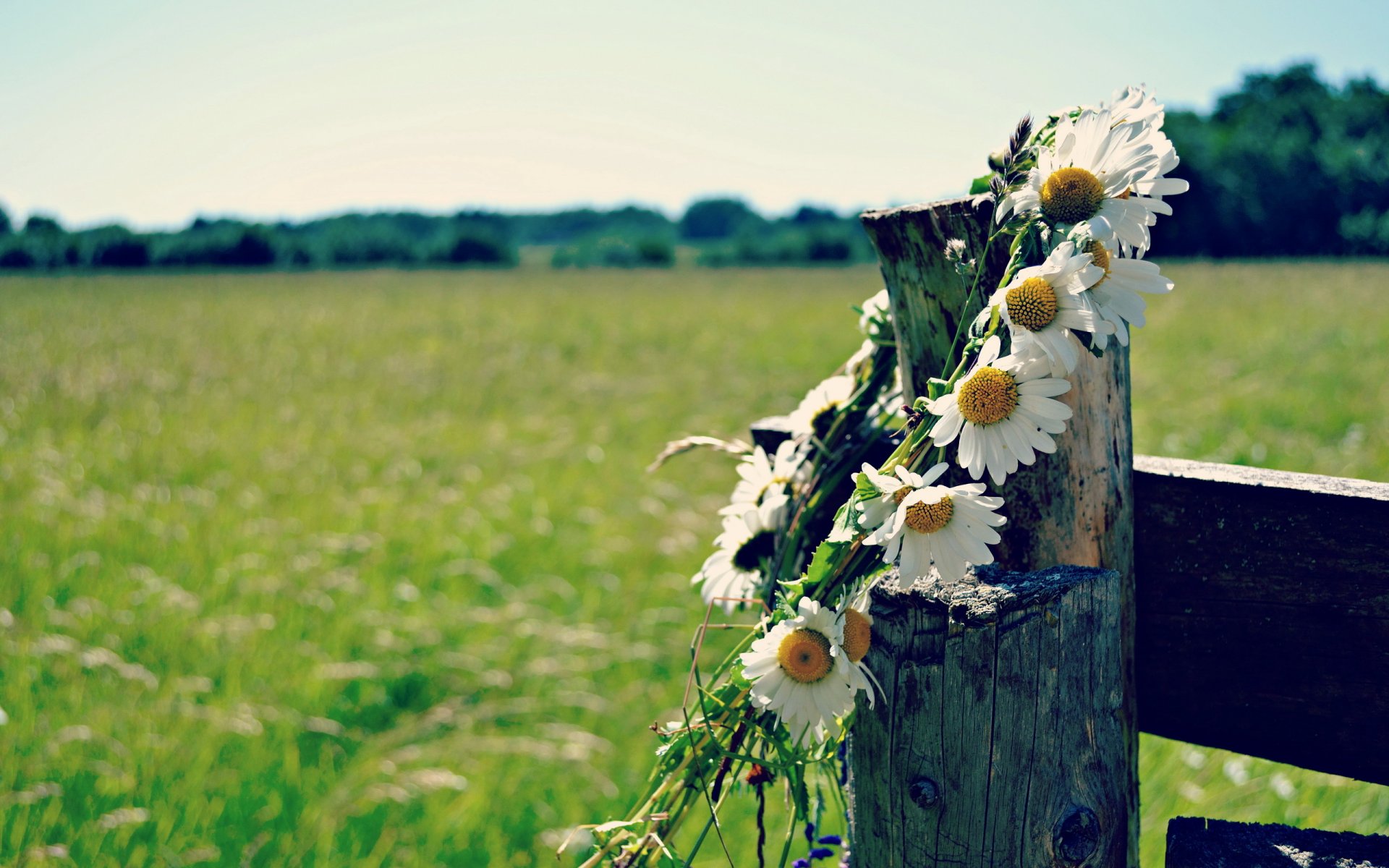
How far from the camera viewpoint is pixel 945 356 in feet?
3.75

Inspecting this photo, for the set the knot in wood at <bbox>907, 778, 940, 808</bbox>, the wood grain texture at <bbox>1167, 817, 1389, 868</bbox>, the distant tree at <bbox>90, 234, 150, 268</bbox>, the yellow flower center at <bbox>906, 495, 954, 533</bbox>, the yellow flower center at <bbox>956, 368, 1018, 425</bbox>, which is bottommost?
the wood grain texture at <bbox>1167, 817, 1389, 868</bbox>

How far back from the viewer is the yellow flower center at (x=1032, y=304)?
2.91ft

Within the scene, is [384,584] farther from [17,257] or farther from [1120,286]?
[17,257]

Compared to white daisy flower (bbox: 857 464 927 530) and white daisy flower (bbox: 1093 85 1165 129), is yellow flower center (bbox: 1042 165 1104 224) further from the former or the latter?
white daisy flower (bbox: 857 464 927 530)

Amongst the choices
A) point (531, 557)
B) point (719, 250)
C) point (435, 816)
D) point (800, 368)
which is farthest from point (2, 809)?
point (719, 250)

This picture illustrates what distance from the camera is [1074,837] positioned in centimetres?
100

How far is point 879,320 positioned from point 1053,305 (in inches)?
18.4

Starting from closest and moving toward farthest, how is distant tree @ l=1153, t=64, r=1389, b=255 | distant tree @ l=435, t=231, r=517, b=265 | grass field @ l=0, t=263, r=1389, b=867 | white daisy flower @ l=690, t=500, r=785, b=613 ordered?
white daisy flower @ l=690, t=500, r=785, b=613 < grass field @ l=0, t=263, r=1389, b=867 < distant tree @ l=1153, t=64, r=1389, b=255 < distant tree @ l=435, t=231, r=517, b=265

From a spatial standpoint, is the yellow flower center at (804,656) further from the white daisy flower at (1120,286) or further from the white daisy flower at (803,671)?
the white daisy flower at (1120,286)

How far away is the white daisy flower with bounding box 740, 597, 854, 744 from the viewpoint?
949 mm

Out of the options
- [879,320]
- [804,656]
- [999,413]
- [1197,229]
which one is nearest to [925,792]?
[804,656]

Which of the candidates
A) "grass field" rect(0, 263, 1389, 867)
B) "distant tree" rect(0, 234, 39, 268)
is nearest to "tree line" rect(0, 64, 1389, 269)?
"distant tree" rect(0, 234, 39, 268)

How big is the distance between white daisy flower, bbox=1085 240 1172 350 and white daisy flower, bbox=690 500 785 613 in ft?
1.73

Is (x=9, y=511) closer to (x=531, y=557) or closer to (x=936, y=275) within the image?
(x=531, y=557)
